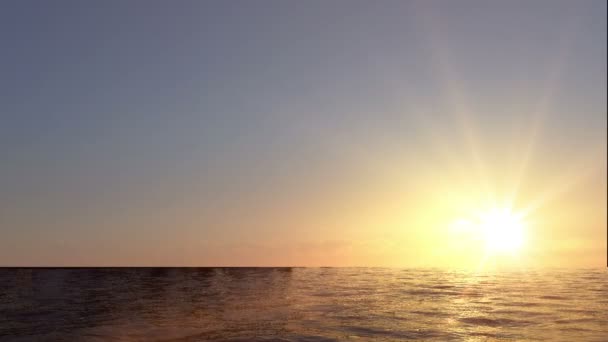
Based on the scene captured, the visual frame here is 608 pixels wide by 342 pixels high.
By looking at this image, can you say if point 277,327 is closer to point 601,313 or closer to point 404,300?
point 404,300

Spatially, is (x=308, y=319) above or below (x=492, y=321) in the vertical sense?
above

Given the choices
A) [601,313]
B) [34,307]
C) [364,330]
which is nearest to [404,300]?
[601,313]

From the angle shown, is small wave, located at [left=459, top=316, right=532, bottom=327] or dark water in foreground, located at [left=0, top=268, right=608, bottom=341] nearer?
dark water in foreground, located at [left=0, top=268, right=608, bottom=341]

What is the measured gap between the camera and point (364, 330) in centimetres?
2061

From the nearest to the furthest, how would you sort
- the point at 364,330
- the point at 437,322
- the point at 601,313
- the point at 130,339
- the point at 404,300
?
1. the point at 130,339
2. the point at 364,330
3. the point at 437,322
4. the point at 601,313
5. the point at 404,300

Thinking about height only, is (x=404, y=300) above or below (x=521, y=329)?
above

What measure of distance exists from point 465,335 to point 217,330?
33.1ft

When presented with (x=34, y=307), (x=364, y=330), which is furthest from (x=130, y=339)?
(x=34, y=307)

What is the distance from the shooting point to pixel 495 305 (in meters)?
30.5

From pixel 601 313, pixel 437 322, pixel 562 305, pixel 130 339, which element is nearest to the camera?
pixel 130 339

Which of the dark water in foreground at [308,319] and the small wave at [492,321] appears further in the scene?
the small wave at [492,321]

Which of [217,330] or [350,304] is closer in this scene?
[217,330]

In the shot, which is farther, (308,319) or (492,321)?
(308,319)

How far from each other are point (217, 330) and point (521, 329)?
41.9 ft
